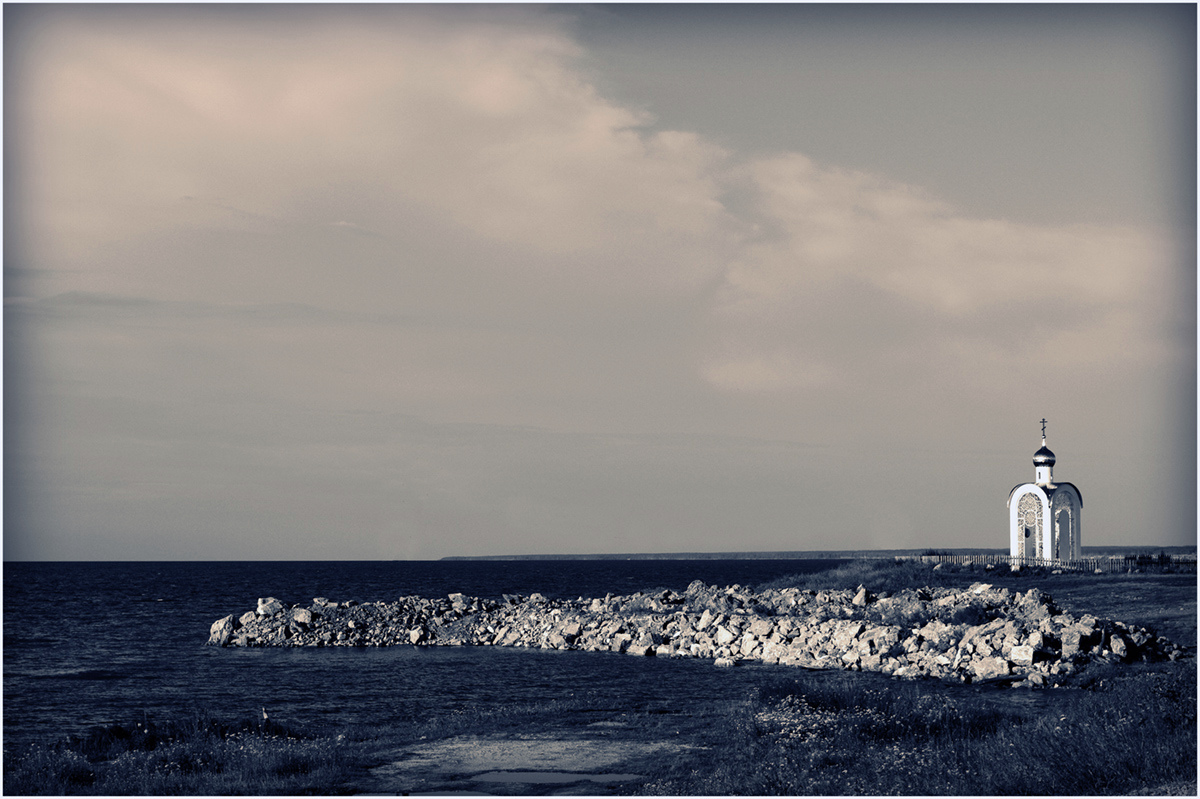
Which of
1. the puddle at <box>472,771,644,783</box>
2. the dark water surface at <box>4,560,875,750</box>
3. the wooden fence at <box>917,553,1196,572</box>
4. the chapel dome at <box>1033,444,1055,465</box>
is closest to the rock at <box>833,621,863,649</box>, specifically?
the dark water surface at <box>4,560,875,750</box>

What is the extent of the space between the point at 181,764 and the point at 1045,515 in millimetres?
57890

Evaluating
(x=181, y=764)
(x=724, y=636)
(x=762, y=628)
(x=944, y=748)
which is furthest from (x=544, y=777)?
(x=724, y=636)

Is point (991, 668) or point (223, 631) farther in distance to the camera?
point (223, 631)

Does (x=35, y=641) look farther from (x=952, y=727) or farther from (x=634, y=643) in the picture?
(x=952, y=727)

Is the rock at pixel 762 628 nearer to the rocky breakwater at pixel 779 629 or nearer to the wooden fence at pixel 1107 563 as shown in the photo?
the rocky breakwater at pixel 779 629

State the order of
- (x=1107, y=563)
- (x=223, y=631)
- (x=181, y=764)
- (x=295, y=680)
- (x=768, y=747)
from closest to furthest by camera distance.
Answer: (x=181, y=764), (x=768, y=747), (x=295, y=680), (x=223, y=631), (x=1107, y=563)

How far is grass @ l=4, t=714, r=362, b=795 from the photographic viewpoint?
54.5 feet

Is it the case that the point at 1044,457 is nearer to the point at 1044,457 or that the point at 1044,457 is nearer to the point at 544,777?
the point at 1044,457

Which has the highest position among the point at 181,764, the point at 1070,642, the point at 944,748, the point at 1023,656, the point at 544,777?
the point at 944,748

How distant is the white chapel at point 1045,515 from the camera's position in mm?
63812

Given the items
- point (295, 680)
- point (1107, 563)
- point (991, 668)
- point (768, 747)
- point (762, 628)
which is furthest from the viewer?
point (1107, 563)

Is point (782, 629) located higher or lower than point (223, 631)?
higher

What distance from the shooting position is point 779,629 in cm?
3809

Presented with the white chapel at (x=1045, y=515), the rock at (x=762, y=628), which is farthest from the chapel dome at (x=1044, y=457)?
the rock at (x=762, y=628)
